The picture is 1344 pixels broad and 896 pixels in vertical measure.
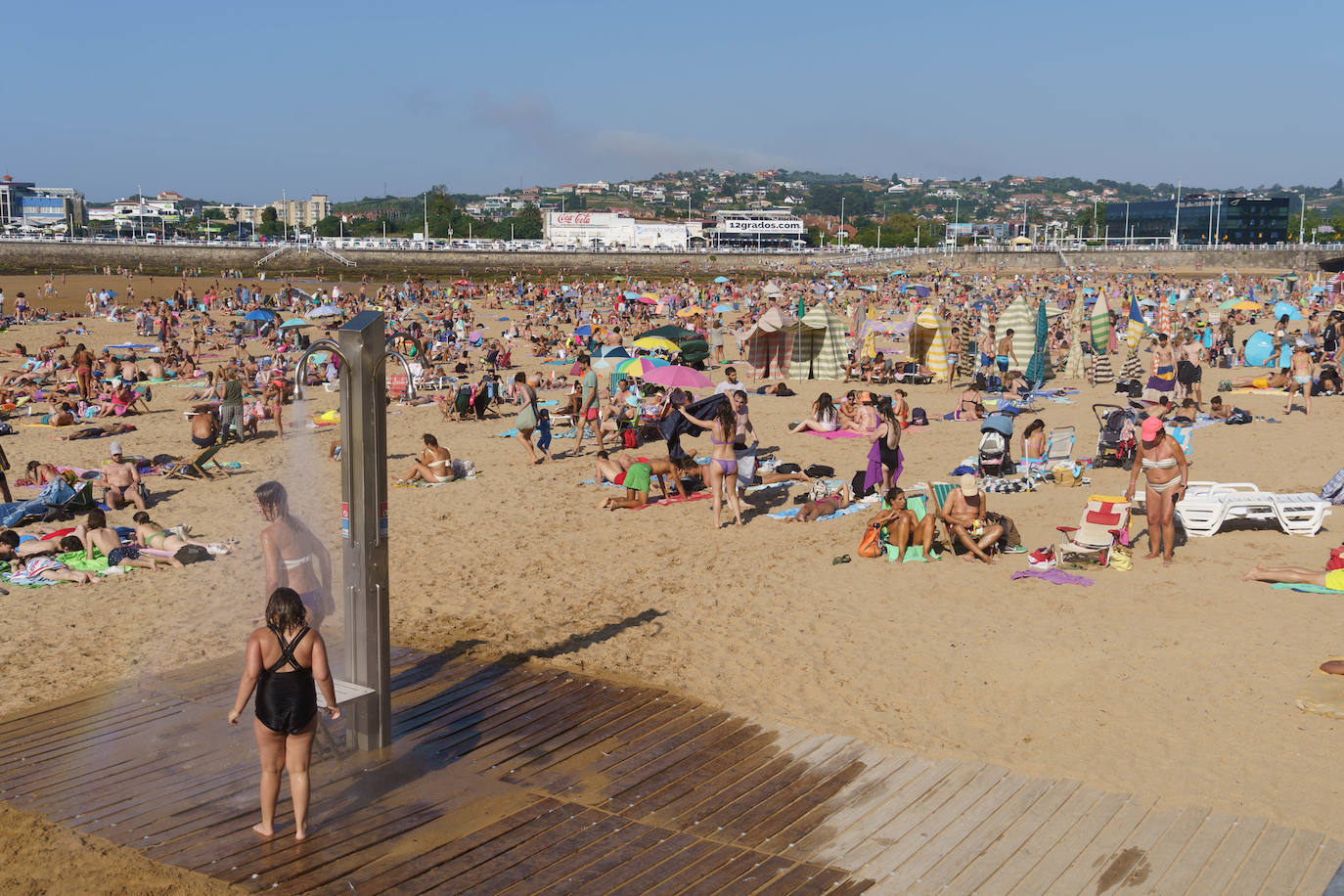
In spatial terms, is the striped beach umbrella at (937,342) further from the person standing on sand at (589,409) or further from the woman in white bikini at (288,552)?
the woman in white bikini at (288,552)

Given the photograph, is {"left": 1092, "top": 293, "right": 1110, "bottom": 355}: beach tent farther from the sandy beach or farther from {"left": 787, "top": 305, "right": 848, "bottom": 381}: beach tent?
the sandy beach

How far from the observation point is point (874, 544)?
9602 mm

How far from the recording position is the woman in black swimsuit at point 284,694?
4758 millimetres

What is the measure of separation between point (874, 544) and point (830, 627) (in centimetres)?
182

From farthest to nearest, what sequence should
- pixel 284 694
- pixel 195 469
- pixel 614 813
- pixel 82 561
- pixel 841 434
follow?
1. pixel 841 434
2. pixel 195 469
3. pixel 82 561
4. pixel 614 813
5. pixel 284 694

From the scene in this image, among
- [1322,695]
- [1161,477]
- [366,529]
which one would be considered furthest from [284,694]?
[1161,477]

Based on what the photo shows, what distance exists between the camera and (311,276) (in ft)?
245

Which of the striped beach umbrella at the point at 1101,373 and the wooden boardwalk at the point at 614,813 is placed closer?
the wooden boardwalk at the point at 614,813

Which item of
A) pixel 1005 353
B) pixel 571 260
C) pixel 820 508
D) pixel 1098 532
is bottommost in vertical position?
pixel 820 508

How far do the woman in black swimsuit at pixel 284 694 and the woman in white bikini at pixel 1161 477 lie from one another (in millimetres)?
6681

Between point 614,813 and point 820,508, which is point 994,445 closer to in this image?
point 820,508

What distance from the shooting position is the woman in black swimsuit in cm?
476

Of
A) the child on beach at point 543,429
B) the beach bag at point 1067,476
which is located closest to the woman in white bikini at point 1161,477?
the beach bag at point 1067,476

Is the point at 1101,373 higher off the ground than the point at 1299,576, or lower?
higher
